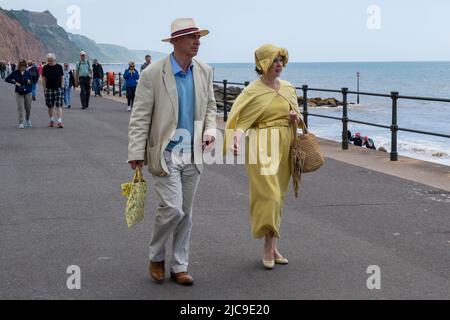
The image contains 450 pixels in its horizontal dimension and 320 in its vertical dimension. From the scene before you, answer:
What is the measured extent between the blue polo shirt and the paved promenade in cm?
102

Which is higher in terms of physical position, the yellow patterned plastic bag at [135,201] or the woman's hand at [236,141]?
the woman's hand at [236,141]

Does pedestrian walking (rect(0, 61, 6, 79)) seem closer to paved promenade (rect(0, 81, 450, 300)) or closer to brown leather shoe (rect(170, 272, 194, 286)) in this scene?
paved promenade (rect(0, 81, 450, 300))

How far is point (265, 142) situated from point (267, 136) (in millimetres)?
51

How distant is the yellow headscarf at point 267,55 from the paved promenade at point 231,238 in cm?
157

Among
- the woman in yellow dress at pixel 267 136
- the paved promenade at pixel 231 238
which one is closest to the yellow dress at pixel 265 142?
the woman in yellow dress at pixel 267 136

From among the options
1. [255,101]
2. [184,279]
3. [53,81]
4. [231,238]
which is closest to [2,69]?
[53,81]

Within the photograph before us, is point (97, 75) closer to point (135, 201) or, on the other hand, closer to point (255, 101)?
point (255, 101)

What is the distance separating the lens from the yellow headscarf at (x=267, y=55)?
20.4 ft

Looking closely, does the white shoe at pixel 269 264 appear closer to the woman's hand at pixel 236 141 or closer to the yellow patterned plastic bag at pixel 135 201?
the woman's hand at pixel 236 141

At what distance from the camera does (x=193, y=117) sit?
5.91m

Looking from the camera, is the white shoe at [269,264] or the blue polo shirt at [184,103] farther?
the white shoe at [269,264]

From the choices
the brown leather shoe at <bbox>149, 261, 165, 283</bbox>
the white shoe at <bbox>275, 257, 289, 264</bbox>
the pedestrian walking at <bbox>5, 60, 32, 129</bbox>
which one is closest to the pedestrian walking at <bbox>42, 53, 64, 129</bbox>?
the pedestrian walking at <bbox>5, 60, 32, 129</bbox>

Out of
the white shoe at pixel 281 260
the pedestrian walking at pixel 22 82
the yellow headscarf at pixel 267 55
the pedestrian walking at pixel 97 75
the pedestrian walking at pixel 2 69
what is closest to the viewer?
the yellow headscarf at pixel 267 55
